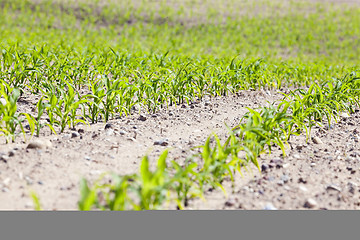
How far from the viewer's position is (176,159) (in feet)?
10.4

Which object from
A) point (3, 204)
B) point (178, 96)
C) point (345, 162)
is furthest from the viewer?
point (178, 96)

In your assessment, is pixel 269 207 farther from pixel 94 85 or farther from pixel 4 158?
pixel 94 85

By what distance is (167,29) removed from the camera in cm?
1783

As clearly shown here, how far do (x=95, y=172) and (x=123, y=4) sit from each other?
19.0m

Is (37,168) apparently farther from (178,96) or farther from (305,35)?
(305,35)

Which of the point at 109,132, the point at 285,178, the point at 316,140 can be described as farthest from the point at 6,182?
the point at 316,140

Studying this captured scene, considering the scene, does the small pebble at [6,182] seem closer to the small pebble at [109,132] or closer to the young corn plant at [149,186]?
the young corn plant at [149,186]

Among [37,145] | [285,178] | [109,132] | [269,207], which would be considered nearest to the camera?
[269,207]

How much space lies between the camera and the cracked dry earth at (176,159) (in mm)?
2547

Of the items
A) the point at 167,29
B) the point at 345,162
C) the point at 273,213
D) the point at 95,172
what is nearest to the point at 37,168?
the point at 95,172

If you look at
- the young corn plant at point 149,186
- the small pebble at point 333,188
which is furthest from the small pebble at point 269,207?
the young corn plant at point 149,186

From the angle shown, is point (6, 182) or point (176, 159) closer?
point (6, 182)

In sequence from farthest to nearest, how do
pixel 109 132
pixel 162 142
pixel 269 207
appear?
pixel 109 132 → pixel 162 142 → pixel 269 207

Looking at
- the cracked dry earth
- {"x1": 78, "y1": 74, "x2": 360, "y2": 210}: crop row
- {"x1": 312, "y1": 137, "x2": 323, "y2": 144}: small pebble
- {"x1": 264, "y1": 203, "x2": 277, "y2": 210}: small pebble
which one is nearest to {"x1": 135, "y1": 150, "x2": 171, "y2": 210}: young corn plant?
{"x1": 78, "y1": 74, "x2": 360, "y2": 210}: crop row
